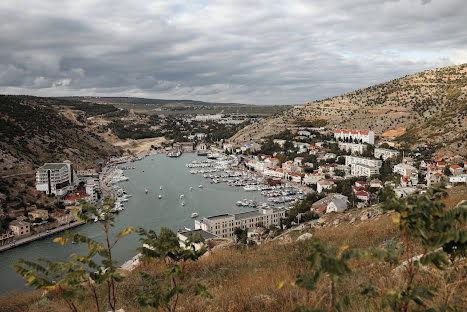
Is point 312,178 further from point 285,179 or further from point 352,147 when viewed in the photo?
point 352,147

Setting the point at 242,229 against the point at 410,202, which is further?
the point at 242,229

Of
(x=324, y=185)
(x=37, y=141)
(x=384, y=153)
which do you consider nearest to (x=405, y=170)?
(x=324, y=185)

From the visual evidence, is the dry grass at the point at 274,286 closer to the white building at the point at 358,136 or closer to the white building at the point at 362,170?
the white building at the point at 362,170

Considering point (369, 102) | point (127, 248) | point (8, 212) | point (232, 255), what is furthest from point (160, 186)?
point (369, 102)

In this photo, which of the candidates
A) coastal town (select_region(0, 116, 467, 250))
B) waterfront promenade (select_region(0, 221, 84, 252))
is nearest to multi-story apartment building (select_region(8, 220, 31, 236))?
coastal town (select_region(0, 116, 467, 250))

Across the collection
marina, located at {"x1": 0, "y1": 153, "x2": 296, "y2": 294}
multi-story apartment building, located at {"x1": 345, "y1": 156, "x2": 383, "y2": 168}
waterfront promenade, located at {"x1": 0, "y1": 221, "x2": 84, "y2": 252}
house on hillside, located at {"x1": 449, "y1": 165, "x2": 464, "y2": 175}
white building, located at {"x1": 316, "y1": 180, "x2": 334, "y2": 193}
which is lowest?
waterfront promenade, located at {"x1": 0, "y1": 221, "x2": 84, "y2": 252}

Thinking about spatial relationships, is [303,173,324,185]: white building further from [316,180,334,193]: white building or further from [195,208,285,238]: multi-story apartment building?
[195,208,285,238]: multi-story apartment building

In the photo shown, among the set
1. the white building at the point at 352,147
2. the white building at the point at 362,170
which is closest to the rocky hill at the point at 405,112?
the white building at the point at 352,147

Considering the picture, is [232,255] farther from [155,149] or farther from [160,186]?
[155,149]
